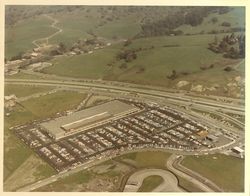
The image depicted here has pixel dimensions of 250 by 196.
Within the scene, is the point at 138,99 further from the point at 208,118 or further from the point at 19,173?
the point at 19,173

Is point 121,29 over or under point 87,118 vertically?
over

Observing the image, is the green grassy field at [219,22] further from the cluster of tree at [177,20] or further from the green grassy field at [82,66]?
the green grassy field at [82,66]

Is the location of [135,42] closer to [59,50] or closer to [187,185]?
[59,50]

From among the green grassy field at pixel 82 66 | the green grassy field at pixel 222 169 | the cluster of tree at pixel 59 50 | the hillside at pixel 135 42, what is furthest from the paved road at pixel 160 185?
the cluster of tree at pixel 59 50

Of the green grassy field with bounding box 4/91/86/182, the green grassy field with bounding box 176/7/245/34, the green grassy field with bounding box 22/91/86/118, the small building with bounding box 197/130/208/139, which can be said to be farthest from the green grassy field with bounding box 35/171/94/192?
the green grassy field with bounding box 176/7/245/34

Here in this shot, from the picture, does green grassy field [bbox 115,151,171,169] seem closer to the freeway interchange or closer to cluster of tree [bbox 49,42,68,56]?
the freeway interchange

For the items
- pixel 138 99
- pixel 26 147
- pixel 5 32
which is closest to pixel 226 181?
pixel 138 99

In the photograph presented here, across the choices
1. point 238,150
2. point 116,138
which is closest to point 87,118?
point 116,138
